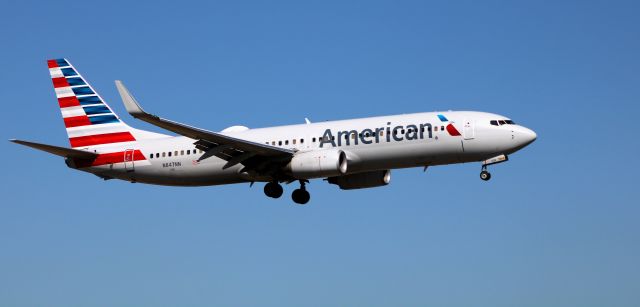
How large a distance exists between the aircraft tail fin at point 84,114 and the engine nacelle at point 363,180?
33.6ft

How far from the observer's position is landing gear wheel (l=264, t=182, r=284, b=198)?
54.6 metres

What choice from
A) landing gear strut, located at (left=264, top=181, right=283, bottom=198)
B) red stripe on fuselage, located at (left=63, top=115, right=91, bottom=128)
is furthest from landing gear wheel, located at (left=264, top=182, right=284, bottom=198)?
red stripe on fuselage, located at (left=63, top=115, right=91, bottom=128)

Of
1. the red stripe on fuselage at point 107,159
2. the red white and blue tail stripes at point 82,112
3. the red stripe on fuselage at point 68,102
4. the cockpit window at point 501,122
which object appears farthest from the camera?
the red stripe on fuselage at point 68,102

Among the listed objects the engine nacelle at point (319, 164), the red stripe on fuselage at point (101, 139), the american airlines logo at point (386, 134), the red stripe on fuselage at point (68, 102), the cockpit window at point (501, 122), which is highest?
the red stripe on fuselage at point (68, 102)

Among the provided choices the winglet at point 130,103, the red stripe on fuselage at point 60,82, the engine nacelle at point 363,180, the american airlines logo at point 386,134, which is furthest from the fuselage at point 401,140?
the red stripe on fuselage at point 60,82

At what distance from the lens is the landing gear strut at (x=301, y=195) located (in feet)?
185

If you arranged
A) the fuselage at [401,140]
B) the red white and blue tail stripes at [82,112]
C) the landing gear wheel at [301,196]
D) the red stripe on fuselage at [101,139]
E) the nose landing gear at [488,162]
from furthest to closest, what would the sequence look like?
the red white and blue tail stripes at [82,112] → the red stripe on fuselage at [101,139] → the landing gear wheel at [301,196] → the nose landing gear at [488,162] → the fuselage at [401,140]

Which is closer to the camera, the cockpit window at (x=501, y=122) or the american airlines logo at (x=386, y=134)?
the american airlines logo at (x=386, y=134)

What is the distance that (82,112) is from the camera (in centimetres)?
6016

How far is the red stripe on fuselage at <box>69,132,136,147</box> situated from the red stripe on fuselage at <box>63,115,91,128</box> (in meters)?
0.91

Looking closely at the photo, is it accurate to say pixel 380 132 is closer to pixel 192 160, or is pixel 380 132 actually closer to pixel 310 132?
pixel 310 132

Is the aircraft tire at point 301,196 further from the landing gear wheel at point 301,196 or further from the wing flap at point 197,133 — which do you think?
the wing flap at point 197,133

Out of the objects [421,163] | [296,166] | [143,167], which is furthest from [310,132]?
[143,167]

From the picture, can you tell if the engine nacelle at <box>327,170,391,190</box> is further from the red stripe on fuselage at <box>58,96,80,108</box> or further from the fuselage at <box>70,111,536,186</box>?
the red stripe on fuselage at <box>58,96,80,108</box>
